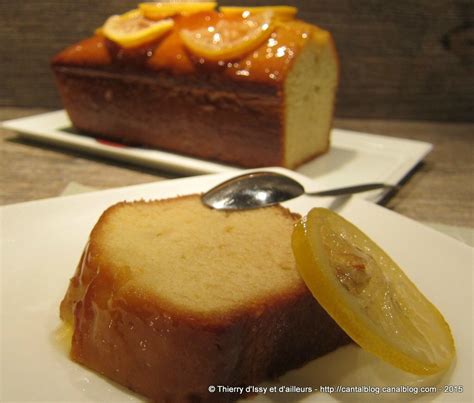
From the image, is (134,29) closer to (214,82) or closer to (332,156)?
(214,82)

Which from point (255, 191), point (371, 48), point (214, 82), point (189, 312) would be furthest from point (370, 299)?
point (371, 48)

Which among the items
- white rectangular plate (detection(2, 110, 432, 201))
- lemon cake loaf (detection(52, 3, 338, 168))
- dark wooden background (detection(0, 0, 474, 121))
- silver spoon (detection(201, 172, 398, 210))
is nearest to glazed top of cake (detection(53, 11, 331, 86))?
lemon cake loaf (detection(52, 3, 338, 168))

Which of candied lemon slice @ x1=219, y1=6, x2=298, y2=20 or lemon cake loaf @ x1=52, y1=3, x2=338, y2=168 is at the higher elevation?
candied lemon slice @ x1=219, y1=6, x2=298, y2=20

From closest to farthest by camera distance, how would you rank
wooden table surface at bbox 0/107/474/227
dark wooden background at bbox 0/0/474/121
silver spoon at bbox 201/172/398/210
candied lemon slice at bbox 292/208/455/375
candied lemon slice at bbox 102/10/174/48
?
candied lemon slice at bbox 292/208/455/375, silver spoon at bbox 201/172/398/210, wooden table surface at bbox 0/107/474/227, candied lemon slice at bbox 102/10/174/48, dark wooden background at bbox 0/0/474/121

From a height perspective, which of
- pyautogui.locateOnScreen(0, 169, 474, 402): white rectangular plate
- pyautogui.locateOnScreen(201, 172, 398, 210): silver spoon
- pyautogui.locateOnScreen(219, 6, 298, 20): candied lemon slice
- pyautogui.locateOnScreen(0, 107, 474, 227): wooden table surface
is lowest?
pyautogui.locateOnScreen(0, 107, 474, 227): wooden table surface

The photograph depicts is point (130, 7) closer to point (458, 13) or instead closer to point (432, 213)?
point (458, 13)

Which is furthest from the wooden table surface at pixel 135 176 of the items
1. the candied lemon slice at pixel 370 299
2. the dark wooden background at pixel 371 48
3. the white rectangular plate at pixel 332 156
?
the candied lemon slice at pixel 370 299

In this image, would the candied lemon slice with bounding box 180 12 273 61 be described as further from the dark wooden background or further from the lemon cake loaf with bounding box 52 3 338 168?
the dark wooden background

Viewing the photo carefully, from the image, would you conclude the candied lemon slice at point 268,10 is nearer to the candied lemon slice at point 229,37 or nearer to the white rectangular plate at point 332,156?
the candied lemon slice at point 229,37
